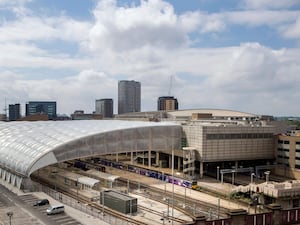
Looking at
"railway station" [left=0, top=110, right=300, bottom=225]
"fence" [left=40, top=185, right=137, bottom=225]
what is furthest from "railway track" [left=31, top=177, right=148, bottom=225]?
"fence" [left=40, top=185, right=137, bottom=225]

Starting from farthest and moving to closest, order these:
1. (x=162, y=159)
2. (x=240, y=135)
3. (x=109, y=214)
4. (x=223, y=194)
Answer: (x=162, y=159) → (x=240, y=135) → (x=223, y=194) → (x=109, y=214)

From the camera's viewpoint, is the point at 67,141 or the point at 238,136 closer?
the point at 67,141

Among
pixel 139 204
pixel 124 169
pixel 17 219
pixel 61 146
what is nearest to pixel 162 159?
pixel 124 169

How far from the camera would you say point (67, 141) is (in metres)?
66.2

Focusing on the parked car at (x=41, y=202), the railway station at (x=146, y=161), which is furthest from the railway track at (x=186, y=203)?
the parked car at (x=41, y=202)

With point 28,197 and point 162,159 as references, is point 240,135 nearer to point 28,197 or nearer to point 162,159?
point 162,159

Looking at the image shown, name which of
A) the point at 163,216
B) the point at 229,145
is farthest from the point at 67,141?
the point at 229,145

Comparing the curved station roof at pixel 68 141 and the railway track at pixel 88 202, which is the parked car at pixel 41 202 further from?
the curved station roof at pixel 68 141

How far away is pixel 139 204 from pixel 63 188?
1588 centimetres

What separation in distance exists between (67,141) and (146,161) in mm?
34169

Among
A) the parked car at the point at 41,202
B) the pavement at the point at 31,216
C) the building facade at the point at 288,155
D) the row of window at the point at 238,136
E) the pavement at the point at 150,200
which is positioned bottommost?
the pavement at the point at 150,200

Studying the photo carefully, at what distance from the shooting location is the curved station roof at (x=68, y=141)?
62.4 meters

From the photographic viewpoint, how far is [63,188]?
6219 centimetres

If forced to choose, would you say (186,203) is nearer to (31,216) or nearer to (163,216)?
(163,216)
